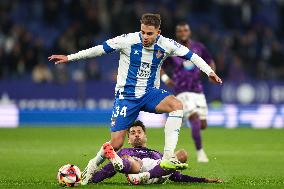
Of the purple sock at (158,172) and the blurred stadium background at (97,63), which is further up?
the blurred stadium background at (97,63)

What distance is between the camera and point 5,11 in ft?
79.4

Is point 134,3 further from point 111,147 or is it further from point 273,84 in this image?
point 111,147

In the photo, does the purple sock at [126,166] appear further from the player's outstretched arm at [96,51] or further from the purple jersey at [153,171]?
the player's outstretched arm at [96,51]

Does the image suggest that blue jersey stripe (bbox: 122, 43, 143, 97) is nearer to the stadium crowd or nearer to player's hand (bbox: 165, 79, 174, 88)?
player's hand (bbox: 165, 79, 174, 88)

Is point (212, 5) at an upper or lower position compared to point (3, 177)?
upper

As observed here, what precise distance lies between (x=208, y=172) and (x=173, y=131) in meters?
2.03

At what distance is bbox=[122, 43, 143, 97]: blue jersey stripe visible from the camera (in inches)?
387

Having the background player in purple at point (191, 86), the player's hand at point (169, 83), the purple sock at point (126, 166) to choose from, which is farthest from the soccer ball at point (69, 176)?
the player's hand at point (169, 83)

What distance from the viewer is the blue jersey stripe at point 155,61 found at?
981 cm

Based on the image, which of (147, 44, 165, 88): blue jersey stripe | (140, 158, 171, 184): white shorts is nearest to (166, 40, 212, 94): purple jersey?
(147, 44, 165, 88): blue jersey stripe

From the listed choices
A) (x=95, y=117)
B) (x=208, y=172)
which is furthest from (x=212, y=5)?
(x=208, y=172)

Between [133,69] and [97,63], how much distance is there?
45.8 ft

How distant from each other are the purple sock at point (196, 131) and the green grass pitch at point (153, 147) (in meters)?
0.28

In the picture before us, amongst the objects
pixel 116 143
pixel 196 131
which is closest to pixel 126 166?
pixel 116 143
